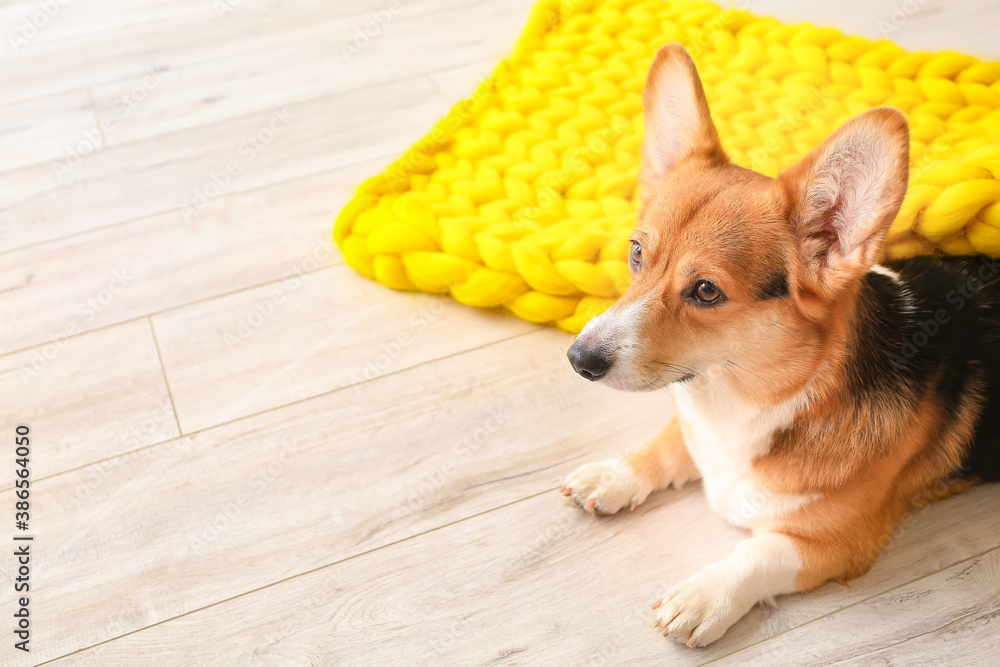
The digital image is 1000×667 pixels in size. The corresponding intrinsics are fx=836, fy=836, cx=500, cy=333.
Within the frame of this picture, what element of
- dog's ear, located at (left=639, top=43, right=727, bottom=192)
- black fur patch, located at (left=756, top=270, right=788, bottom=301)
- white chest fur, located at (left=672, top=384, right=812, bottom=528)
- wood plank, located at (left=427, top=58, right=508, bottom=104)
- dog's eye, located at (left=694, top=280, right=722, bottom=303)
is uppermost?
dog's ear, located at (left=639, top=43, right=727, bottom=192)

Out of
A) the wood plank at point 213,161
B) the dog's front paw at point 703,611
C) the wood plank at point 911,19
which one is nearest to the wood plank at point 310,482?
the dog's front paw at point 703,611

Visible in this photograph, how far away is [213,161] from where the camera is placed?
92.8 inches

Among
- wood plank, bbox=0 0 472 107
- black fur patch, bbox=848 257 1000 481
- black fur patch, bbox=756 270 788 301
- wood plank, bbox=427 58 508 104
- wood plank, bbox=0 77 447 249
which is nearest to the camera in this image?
black fur patch, bbox=756 270 788 301

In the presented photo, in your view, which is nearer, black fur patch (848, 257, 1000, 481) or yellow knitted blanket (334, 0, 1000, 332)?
black fur patch (848, 257, 1000, 481)

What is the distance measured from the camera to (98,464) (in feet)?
5.25

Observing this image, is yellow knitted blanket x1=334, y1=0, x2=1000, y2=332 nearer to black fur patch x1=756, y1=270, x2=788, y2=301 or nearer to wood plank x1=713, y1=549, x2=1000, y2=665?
black fur patch x1=756, y1=270, x2=788, y2=301

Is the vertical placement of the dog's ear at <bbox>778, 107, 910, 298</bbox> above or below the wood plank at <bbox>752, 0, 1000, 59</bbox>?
above

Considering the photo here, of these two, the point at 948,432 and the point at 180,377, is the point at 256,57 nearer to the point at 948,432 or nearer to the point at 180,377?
the point at 180,377

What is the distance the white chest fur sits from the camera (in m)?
1.27

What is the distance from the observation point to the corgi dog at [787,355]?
1.16 metres

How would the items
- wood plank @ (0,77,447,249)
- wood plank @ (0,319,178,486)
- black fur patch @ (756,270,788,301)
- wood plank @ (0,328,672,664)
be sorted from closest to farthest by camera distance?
black fur patch @ (756,270,788,301) → wood plank @ (0,328,672,664) → wood plank @ (0,319,178,486) → wood plank @ (0,77,447,249)

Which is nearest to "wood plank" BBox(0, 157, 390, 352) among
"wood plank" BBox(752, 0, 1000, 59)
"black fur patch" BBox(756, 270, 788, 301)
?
"black fur patch" BBox(756, 270, 788, 301)

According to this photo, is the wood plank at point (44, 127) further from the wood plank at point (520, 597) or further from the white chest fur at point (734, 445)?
the white chest fur at point (734, 445)

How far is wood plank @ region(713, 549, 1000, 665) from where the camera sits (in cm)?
123
